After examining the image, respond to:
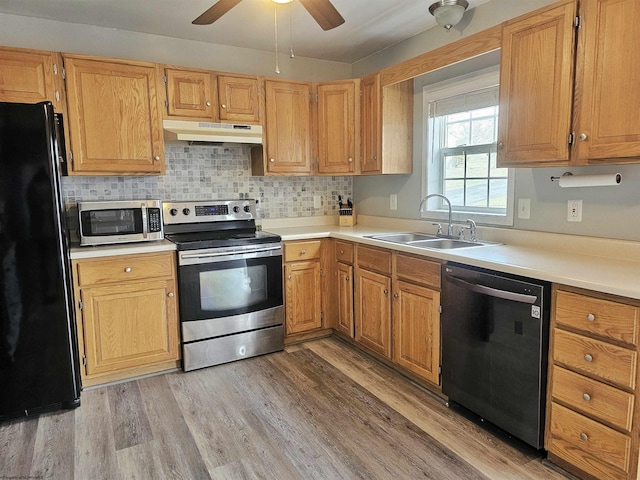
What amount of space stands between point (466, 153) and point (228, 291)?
1955 mm

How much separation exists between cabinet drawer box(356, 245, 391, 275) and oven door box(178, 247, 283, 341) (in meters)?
0.61

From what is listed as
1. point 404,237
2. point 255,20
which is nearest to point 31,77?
point 255,20

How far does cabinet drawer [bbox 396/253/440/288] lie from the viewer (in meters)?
2.46

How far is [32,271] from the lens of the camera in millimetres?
2291

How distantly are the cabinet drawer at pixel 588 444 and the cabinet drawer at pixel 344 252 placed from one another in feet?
5.56

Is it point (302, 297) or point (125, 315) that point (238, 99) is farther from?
point (125, 315)

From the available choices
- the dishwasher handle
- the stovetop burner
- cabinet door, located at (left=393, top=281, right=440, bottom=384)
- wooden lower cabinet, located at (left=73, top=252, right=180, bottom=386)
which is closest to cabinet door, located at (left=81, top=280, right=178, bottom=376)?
wooden lower cabinet, located at (left=73, top=252, right=180, bottom=386)

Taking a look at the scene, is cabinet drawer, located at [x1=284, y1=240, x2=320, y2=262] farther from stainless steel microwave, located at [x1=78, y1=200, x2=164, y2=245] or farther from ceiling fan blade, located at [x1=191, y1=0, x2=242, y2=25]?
ceiling fan blade, located at [x1=191, y1=0, x2=242, y2=25]

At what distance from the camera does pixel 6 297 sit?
88.7 inches

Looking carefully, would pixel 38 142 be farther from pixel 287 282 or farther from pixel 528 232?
pixel 528 232

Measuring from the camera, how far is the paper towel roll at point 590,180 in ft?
6.58

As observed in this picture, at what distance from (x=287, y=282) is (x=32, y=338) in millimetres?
1653

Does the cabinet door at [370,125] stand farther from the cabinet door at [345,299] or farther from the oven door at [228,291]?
the oven door at [228,291]

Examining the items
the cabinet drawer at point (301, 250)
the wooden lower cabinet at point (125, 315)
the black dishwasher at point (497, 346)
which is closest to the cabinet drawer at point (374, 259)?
the cabinet drawer at point (301, 250)
